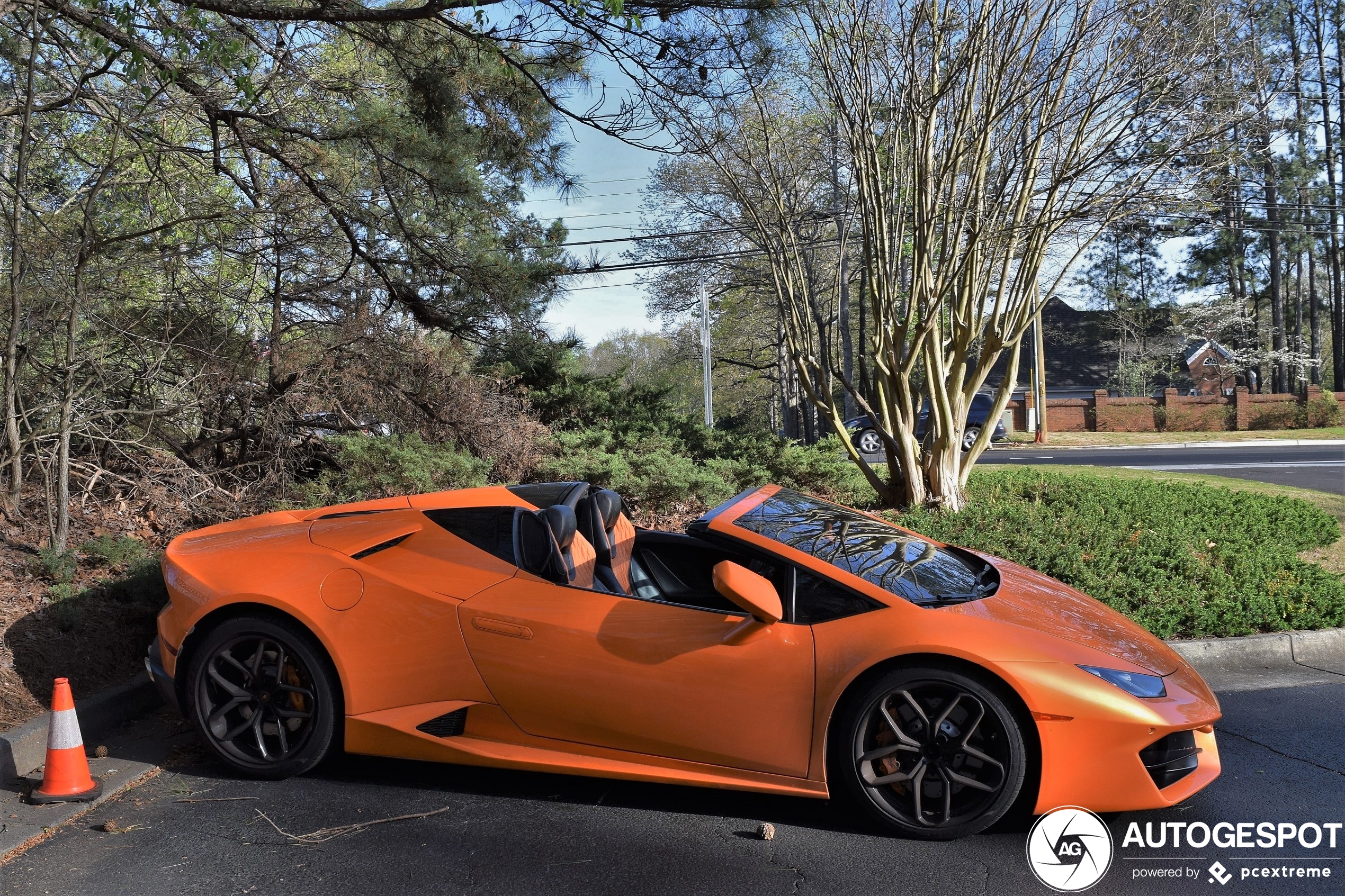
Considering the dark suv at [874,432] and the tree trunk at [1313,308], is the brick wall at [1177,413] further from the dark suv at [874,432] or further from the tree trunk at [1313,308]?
the tree trunk at [1313,308]

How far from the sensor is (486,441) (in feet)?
30.1

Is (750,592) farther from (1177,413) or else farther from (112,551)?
(1177,413)

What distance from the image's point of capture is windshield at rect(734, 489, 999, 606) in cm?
351

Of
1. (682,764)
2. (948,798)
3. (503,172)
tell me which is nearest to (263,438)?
(503,172)

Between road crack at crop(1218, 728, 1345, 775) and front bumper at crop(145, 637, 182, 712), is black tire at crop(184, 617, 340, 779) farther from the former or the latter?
road crack at crop(1218, 728, 1345, 775)

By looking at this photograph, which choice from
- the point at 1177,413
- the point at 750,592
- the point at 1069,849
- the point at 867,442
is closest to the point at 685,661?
the point at 750,592

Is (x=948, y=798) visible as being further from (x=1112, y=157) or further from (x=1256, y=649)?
(x=1112, y=157)

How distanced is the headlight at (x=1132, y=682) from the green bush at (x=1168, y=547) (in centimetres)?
272

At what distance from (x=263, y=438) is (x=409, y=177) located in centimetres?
282

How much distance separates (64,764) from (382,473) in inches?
175

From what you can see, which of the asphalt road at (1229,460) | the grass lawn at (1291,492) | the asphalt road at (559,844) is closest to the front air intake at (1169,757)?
the asphalt road at (559,844)

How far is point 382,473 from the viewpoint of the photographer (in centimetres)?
787

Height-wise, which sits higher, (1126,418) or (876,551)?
(876,551)

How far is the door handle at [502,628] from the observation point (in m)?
3.45
